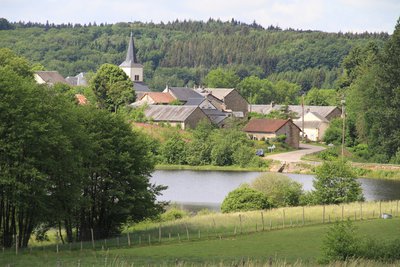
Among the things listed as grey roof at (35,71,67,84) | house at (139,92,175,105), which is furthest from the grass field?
grey roof at (35,71,67,84)

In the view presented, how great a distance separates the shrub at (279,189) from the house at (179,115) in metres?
44.3

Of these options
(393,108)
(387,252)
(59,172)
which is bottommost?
(387,252)

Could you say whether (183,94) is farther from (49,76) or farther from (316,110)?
(49,76)

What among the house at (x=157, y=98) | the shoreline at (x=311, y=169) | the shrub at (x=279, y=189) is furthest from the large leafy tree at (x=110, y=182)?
the house at (x=157, y=98)

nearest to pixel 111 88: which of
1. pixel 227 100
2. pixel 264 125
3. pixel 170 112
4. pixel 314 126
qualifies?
pixel 170 112

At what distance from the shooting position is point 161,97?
378 ft

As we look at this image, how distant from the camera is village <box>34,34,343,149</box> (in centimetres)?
9456

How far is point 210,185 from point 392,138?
20934 mm

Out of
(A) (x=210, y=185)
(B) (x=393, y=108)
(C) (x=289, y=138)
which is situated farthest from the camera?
(C) (x=289, y=138)

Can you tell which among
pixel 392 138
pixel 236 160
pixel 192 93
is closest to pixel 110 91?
pixel 192 93

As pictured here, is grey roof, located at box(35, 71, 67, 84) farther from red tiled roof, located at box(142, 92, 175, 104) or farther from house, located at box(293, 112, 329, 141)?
house, located at box(293, 112, 329, 141)

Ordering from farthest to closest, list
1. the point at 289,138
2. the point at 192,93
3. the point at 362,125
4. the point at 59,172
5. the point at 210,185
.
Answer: the point at 192,93
the point at 289,138
the point at 362,125
the point at 210,185
the point at 59,172

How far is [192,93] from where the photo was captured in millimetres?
120438

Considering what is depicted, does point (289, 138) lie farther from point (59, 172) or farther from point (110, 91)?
point (59, 172)
